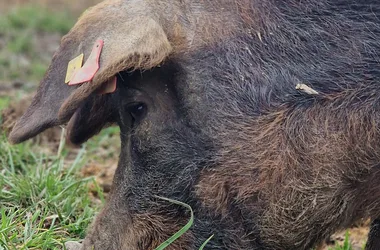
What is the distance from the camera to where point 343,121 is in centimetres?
283

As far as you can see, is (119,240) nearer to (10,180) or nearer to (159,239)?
(159,239)

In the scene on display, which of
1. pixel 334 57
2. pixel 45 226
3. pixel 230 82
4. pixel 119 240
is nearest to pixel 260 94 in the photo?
pixel 230 82

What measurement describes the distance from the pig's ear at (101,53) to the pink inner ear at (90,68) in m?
0.01

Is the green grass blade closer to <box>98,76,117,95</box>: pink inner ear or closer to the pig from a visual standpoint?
the pig

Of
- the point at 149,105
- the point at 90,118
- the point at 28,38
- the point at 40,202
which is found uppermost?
the point at 149,105

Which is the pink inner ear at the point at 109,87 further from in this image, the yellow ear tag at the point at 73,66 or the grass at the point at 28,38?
the grass at the point at 28,38

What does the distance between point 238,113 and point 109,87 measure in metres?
0.49

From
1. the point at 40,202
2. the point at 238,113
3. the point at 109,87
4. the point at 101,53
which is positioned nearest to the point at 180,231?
the point at 238,113

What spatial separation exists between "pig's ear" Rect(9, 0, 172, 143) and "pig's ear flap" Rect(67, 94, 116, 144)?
25 millimetres

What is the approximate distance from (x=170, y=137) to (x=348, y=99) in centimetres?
68

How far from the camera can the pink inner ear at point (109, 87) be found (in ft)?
9.30

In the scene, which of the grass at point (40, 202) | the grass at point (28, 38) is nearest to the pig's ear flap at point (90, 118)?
the grass at point (40, 202)

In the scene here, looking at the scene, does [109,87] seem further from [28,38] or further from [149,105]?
[28,38]

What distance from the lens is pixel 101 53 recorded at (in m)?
2.79
